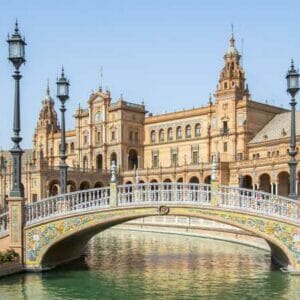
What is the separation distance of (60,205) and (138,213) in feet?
10.5

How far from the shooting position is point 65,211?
2155 cm

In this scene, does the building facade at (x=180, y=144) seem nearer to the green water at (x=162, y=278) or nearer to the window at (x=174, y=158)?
the window at (x=174, y=158)

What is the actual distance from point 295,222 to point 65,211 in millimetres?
8641

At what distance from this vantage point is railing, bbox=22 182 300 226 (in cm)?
1977

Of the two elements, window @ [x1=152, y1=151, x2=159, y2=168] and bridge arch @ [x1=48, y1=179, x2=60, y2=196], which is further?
window @ [x1=152, y1=151, x2=159, y2=168]

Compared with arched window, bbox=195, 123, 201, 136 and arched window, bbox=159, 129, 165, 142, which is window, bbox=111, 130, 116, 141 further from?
arched window, bbox=195, 123, 201, 136

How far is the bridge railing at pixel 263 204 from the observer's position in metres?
19.6

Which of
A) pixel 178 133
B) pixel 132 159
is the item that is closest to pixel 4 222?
pixel 178 133

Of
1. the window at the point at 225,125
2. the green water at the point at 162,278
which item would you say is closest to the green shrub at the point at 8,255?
the green water at the point at 162,278

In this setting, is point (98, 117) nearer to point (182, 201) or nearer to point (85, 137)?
point (85, 137)

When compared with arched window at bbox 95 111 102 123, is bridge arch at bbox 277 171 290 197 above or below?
below

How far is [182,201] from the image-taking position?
20.7m

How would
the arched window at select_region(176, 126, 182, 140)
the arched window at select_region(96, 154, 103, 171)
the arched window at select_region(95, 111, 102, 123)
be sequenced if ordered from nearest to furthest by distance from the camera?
1. the arched window at select_region(176, 126, 182, 140)
2. the arched window at select_region(95, 111, 102, 123)
3. the arched window at select_region(96, 154, 103, 171)

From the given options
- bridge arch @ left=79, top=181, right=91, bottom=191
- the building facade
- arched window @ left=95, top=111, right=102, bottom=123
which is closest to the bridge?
the building facade
